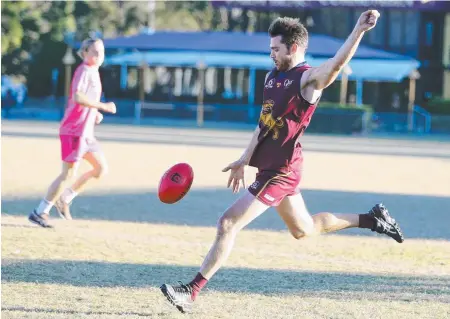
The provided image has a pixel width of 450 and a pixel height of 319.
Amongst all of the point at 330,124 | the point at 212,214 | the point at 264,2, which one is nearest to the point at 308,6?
Result: the point at 264,2

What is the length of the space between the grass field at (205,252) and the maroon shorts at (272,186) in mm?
751

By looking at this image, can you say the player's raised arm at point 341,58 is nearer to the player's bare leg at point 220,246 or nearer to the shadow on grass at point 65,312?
the player's bare leg at point 220,246

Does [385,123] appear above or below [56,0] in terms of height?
below

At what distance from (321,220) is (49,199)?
4.05m

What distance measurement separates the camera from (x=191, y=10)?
66062 mm

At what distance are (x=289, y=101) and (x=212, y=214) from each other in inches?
242

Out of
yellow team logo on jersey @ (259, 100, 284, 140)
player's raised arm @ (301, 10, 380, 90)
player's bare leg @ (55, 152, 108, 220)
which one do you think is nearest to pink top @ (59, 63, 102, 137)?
player's bare leg @ (55, 152, 108, 220)

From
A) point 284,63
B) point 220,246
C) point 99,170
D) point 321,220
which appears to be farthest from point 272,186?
point 99,170

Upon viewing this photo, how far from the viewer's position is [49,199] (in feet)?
37.3

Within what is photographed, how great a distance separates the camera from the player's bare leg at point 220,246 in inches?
282

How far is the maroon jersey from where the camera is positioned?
7.29m

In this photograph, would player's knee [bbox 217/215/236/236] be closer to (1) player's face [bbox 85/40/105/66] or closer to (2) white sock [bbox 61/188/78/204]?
(1) player's face [bbox 85/40/105/66]

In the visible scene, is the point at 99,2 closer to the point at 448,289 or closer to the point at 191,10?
the point at 191,10

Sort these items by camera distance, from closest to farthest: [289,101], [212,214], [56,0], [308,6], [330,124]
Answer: [289,101] → [212,214] → [330,124] → [308,6] → [56,0]
